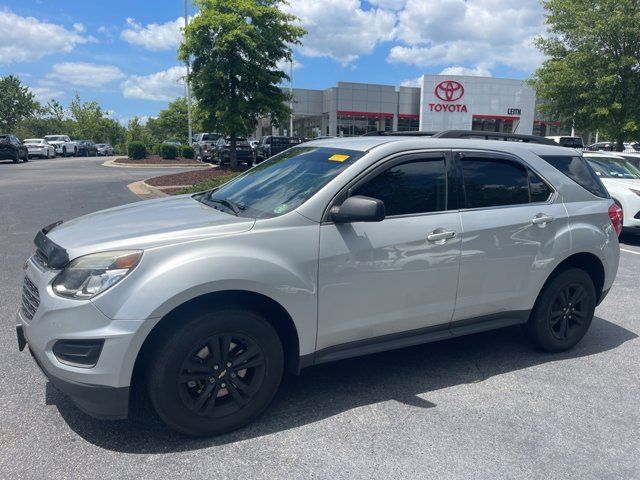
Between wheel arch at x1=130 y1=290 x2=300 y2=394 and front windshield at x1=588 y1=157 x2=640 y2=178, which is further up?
front windshield at x1=588 y1=157 x2=640 y2=178

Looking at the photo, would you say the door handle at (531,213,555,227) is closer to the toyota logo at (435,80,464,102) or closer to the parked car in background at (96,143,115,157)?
the toyota logo at (435,80,464,102)

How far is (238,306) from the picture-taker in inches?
121

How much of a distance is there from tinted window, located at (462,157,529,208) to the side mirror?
1.07 meters

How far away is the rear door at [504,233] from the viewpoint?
387 centimetres

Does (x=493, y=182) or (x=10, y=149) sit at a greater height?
(x=10, y=149)

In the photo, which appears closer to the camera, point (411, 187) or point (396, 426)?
point (396, 426)

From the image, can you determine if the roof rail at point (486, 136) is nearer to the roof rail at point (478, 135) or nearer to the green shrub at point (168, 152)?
the roof rail at point (478, 135)

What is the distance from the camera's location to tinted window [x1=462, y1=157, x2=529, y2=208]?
3.98m

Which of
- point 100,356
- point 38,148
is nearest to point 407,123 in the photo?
point 38,148

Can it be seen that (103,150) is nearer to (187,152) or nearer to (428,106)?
(187,152)

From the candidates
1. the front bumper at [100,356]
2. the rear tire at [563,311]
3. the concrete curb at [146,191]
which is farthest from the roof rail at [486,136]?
the concrete curb at [146,191]

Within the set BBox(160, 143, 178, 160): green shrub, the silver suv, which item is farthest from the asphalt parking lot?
BBox(160, 143, 178, 160): green shrub

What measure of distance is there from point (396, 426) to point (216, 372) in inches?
47.4

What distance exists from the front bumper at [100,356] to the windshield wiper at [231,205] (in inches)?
43.0
